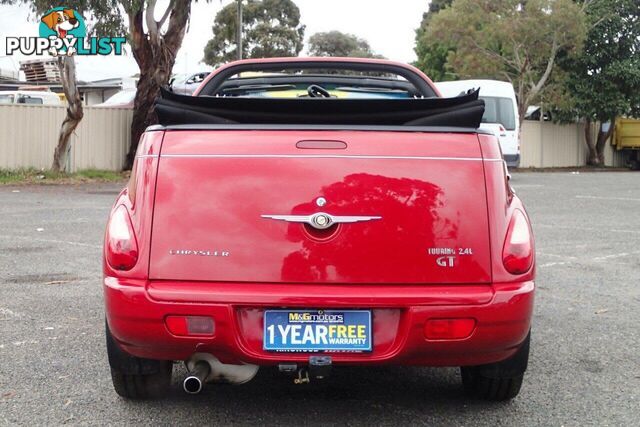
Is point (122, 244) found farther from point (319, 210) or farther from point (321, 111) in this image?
point (321, 111)

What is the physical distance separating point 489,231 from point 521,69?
28.6m

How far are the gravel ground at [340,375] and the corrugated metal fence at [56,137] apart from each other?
452 inches

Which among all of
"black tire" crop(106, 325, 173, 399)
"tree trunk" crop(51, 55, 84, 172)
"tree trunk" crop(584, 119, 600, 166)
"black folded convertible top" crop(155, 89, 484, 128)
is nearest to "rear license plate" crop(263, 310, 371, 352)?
"black tire" crop(106, 325, 173, 399)

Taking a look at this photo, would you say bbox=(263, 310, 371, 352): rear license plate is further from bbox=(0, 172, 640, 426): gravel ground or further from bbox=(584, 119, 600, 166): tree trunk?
bbox=(584, 119, 600, 166): tree trunk

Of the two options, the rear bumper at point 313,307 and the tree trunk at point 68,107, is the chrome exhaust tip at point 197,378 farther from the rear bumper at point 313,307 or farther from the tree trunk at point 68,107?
the tree trunk at point 68,107

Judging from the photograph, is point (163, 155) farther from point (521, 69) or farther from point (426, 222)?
point (521, 69)

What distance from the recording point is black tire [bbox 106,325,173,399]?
143 inches

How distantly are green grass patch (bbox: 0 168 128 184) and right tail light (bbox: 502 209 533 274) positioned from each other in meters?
15.8

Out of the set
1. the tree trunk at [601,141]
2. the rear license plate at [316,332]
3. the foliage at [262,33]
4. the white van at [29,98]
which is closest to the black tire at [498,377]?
the rear license plate at [316,332]

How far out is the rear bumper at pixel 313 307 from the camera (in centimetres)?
322

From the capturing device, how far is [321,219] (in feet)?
10.8

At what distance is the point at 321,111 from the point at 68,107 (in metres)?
16.3

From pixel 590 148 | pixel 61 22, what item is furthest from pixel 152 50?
pixel 590 148

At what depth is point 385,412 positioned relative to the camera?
12.5 ft
